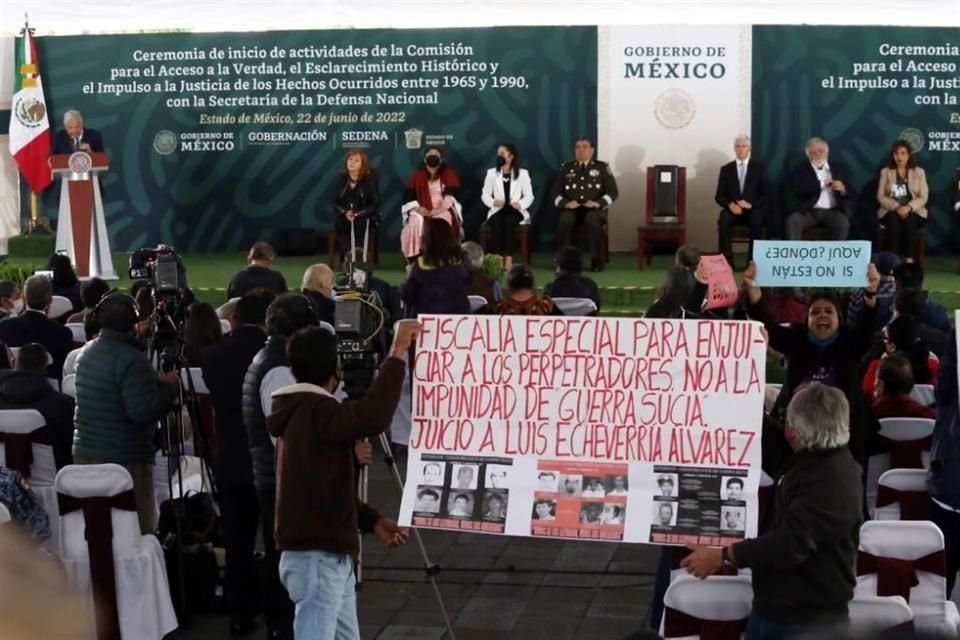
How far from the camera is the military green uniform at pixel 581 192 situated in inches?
610

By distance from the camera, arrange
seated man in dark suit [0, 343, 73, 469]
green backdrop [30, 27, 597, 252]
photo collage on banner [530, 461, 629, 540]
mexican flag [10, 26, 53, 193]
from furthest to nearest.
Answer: mexican flag [10, 26, 53, 193] < green backdrop [30, 27, 597, 252] < seated man in dark suit [0, 343, 73, 469] < photo collage on banner [530, 461, 629, 540]

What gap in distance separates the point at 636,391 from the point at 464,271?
3.85 meters

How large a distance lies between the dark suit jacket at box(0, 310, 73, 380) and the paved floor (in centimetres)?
223

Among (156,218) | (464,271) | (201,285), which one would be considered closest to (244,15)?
(156,218)

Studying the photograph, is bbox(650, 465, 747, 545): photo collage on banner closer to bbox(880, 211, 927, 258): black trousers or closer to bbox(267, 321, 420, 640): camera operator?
bbox(267, 321, 420, 640): camera operator

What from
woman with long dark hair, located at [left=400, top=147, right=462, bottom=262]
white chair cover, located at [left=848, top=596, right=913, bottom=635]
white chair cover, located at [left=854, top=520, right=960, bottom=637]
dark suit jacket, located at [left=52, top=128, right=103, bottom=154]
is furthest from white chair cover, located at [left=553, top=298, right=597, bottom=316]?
dark suit jacket, located at [left=52, top=128, right=103, bottom=154]

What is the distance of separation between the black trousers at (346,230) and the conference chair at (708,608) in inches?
424

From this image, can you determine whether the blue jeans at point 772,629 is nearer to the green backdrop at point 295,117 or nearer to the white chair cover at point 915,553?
the white chair cover at point 915,553

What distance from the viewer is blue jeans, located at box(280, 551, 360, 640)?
527 centimetres

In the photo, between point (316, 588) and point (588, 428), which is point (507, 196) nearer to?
point (588, 428)

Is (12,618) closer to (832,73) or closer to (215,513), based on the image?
(215,513)

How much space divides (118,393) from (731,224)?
30.5 feet

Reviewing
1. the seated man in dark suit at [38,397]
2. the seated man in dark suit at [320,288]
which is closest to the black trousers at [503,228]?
the seated man in dark suit at [320,288]

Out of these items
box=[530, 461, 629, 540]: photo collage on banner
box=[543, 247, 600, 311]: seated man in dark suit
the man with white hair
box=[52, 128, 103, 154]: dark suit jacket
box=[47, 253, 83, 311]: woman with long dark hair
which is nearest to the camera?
the man with white hair
